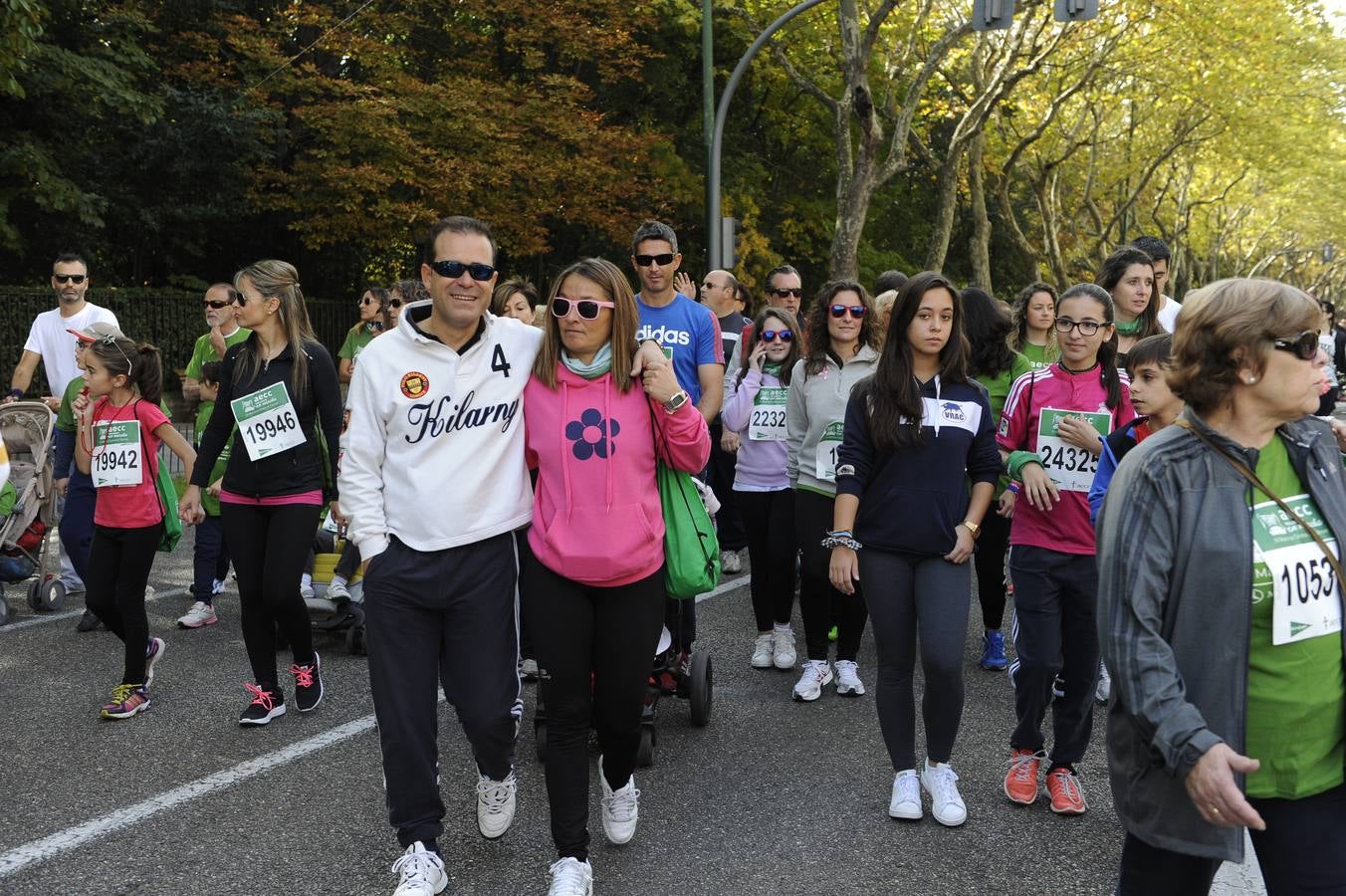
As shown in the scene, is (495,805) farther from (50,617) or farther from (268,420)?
(50,617)

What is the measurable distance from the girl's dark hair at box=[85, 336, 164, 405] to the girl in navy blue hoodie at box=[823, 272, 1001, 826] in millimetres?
3665

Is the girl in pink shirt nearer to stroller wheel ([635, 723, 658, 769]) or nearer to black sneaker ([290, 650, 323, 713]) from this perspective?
black sneaker ([290, 650, 323, 713])

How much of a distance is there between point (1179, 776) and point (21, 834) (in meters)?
3.82

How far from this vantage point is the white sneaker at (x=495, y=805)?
4.16 meters

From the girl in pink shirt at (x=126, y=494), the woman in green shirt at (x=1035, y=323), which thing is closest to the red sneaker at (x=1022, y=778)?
the woman in green shirt at (x=1035, y=323)

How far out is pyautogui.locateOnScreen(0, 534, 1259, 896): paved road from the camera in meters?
4.04

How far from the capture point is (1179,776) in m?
2.41

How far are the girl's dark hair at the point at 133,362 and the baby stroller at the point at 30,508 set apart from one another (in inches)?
77.9

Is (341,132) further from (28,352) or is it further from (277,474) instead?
(277,474)

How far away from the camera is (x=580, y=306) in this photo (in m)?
3.80

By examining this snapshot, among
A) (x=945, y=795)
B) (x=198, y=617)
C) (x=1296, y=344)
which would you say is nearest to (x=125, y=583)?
(x=198, y=617)

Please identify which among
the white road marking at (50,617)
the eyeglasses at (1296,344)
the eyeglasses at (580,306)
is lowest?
the white road marking at (50,617)

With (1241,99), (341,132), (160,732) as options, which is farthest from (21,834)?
(1241,99)

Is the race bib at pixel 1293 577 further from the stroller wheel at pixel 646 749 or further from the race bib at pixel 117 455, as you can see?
the race bib at pixel 117 455
